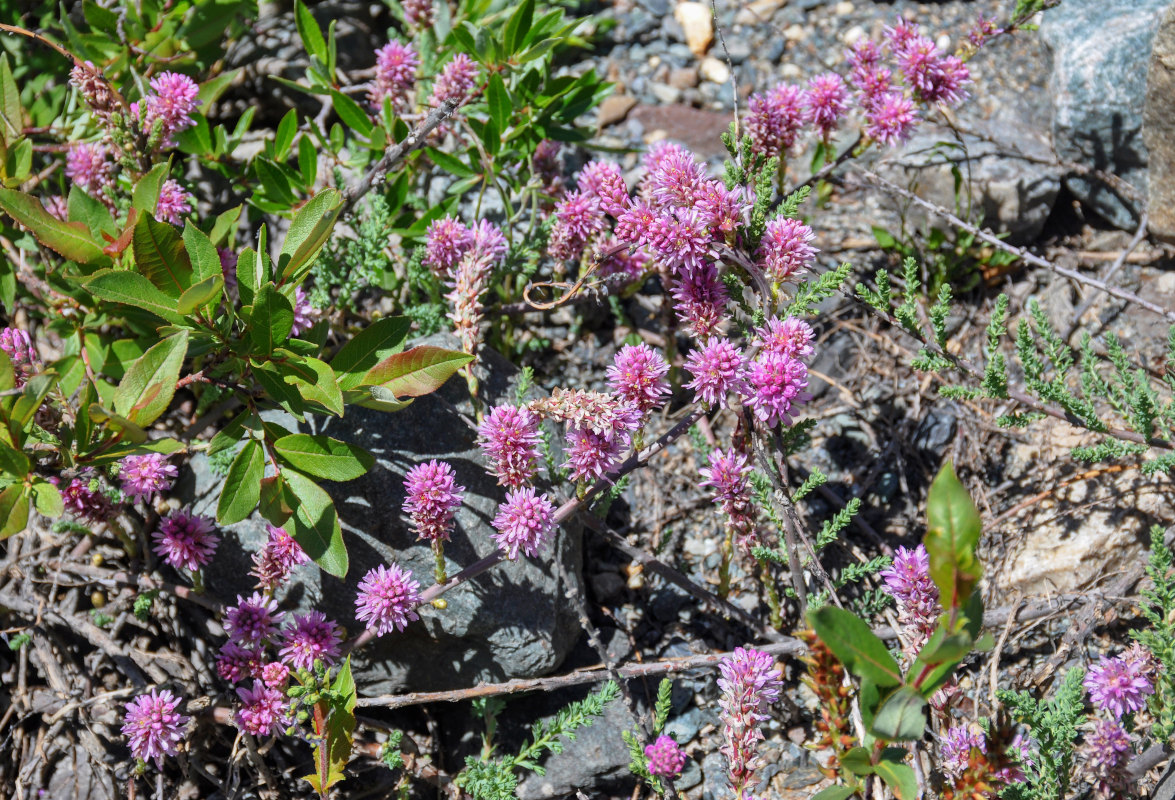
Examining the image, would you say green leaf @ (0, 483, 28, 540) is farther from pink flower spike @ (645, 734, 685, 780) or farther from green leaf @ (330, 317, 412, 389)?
pink flower spike @ (645, 734, 685, 780)

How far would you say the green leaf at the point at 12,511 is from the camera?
8.62 ft

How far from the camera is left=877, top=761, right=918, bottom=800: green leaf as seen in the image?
2.01m

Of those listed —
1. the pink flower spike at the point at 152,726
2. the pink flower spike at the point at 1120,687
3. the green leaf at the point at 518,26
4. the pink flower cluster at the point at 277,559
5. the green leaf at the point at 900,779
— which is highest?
the green leaf at the point at 518,26

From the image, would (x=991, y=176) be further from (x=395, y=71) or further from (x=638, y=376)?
(x=395, y=71)

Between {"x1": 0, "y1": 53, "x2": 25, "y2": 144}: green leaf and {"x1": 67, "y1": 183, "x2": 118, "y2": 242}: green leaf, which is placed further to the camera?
{"x1": 0, "y1": 53, "x2": 25, "y2": 144}: green leaf

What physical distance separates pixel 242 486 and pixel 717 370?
4.88 feet

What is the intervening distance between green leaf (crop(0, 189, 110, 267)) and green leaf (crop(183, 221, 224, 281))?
0.41 metres

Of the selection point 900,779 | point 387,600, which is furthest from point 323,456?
point 900,779

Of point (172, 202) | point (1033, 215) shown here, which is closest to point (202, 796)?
point (172, 202)

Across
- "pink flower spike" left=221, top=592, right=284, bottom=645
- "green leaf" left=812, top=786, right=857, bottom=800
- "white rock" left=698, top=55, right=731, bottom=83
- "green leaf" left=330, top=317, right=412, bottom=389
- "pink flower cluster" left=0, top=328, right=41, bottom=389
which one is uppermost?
"white rock" left=698, top=55, right=731, bottom=83

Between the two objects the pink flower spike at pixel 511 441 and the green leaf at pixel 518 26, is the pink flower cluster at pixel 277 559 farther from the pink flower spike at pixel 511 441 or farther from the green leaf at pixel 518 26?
the green leaf at pixel 518 26

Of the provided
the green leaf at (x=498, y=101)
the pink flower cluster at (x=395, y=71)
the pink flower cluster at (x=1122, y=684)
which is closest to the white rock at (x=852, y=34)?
the green leaf at (x=498, y=101)

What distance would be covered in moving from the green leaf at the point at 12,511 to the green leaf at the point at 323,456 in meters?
0.72

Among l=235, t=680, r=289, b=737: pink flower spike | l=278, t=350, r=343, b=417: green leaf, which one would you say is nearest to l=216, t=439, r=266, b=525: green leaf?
l=278, t=350, r=343, b=417: green leaf
